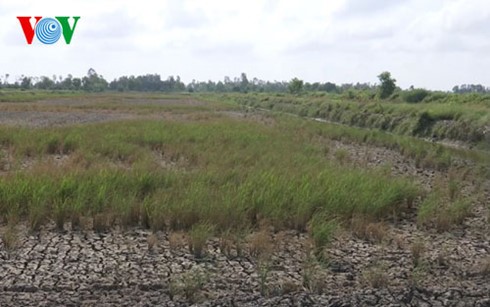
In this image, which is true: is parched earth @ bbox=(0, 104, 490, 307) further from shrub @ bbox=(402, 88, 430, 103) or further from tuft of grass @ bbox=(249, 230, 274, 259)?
shrub @ bbox=(402, 88, 430, 103)

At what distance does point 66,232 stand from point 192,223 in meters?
2.09

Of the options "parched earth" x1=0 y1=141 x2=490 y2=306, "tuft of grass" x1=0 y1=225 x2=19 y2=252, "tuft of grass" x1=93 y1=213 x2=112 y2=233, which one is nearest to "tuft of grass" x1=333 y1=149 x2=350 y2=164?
"parched earth" x1=0 y1=141 x2=490 y2=306

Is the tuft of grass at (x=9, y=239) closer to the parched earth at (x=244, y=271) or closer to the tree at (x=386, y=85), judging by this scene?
the parched earth at (x=244, y=271)

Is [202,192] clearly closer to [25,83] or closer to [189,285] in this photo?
[189,285]

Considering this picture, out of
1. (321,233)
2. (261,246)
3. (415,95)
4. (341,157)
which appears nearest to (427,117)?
(341,157)

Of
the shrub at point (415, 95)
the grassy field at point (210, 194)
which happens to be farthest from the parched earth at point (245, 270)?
the shrub at point (415, 95)

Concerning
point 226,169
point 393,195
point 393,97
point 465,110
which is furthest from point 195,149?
point 393,97

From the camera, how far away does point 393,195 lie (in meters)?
10.2

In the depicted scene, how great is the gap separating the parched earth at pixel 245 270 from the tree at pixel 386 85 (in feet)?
166

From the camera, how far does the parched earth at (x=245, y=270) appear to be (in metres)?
5.47

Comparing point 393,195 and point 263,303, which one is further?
point 393,195

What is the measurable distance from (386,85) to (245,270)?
2161 inches

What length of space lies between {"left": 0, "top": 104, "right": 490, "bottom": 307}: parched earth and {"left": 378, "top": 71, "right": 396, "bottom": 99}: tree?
166ft

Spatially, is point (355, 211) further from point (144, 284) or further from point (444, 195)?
point (144, 284)
